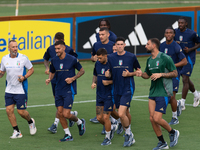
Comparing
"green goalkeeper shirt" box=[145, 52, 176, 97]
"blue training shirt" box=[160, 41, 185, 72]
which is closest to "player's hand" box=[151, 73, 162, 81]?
"green goalkeeper shirt" box=[145, 52, 176, 97]

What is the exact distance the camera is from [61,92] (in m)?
10.8

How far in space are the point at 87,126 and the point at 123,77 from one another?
262cm

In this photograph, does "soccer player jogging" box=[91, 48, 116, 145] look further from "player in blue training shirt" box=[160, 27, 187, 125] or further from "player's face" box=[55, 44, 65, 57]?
"player in blue training shirt" box=[160, 27, 187, 125]

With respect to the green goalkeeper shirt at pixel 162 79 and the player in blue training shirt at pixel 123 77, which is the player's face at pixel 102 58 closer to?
the player in blue training shirt at pixel 123 77

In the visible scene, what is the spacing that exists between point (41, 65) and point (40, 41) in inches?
52.5

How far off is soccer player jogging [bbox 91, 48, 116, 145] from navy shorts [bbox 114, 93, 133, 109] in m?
0.15

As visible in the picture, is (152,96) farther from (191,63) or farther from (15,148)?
(191,63)

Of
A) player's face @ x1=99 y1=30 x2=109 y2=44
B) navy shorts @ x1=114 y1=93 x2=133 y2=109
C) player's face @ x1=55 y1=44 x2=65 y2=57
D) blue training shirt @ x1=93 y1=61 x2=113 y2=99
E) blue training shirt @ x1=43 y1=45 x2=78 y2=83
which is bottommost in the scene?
navy shorts @ x1=114 y1=93 x2=133 y2=109

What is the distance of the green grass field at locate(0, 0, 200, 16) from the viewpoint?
42.3 m

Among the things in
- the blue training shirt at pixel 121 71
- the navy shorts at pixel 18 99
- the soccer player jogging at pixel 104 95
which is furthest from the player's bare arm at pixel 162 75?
the navy shorts at pixel 18 99

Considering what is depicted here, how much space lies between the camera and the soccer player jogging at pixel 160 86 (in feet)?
31.8

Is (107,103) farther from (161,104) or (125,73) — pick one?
(161,104)

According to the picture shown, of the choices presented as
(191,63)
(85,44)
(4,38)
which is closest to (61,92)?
(191,63)

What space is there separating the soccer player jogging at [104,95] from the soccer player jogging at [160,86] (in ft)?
3.06
